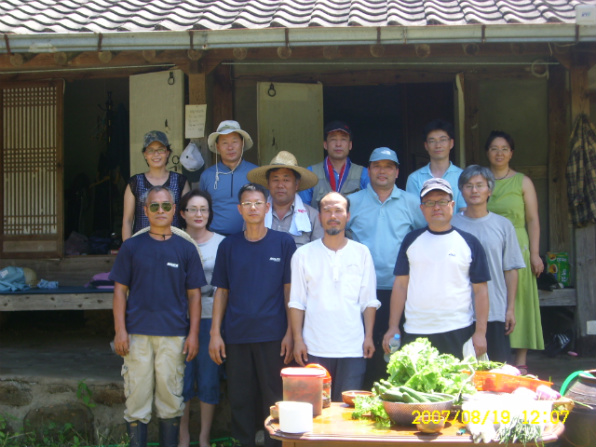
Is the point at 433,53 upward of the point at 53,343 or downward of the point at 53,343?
upward

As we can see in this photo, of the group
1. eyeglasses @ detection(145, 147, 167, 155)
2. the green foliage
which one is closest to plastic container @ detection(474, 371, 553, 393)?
eyeglasses @ detection(145, 147, 167, 155)

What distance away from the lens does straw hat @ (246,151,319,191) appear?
4994 mm

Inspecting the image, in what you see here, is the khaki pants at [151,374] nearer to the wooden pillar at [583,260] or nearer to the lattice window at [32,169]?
the lattice window at [32,169]

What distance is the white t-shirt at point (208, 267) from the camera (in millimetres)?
4840

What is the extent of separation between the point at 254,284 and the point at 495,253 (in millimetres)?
1644

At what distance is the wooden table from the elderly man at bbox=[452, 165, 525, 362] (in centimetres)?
137

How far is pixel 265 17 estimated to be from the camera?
552 cm

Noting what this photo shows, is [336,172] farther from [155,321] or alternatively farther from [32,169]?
[32,169]

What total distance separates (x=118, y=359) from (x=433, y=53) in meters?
3.87

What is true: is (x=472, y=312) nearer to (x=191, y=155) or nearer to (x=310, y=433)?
(x=310, y=433)

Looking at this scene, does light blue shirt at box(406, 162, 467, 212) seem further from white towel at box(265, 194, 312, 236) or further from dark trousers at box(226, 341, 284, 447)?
dark trousers at box(226, 341, 284, 447)

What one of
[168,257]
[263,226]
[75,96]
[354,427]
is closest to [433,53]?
[263,226]

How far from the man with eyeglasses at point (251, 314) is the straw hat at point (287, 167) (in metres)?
0.49
